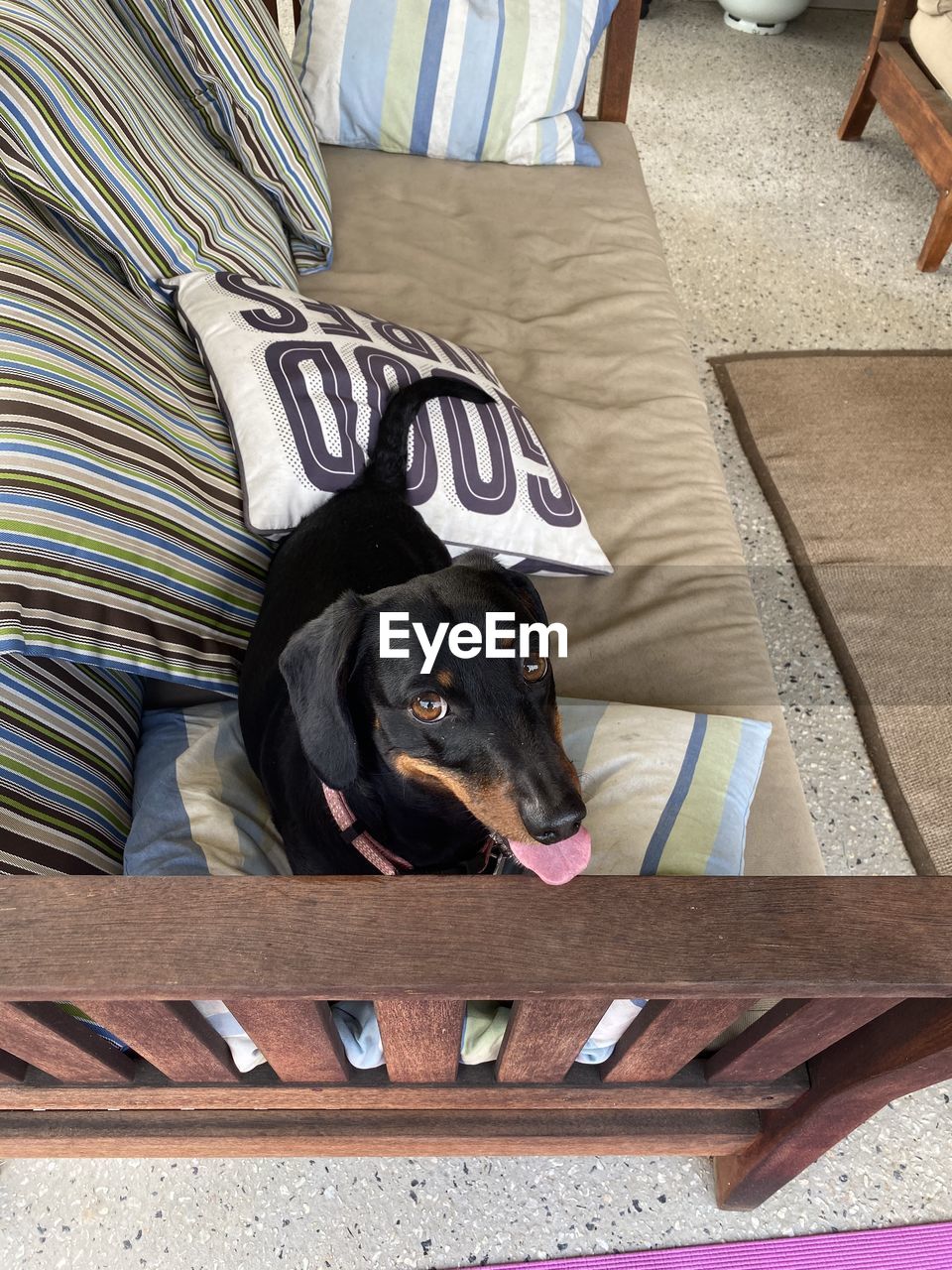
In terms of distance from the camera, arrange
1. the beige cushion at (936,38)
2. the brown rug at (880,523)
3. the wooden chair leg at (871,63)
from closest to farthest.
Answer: the brown rug at (880,523) < the beige cushion at (936,38) < the wooden chair leg at (871,63)

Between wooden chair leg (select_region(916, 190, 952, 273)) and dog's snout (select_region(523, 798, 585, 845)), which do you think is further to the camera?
wooden chair leg (select_region(916, 190, 952, 273))

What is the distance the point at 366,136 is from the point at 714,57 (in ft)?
8.00

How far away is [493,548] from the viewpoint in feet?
3.77

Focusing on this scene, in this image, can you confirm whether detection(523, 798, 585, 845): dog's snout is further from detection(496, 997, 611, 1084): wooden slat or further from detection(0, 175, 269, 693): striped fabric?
detection(0, 175, 269, 693): striped fabric

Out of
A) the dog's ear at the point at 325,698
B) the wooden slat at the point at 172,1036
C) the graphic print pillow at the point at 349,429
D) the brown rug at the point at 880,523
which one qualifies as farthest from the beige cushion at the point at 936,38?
the wooden slat at the point at 172,1036

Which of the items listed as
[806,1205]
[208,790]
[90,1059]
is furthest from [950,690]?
[90,1059]

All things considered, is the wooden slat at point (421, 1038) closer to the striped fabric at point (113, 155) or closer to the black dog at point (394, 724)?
the black dog at point (394, 724)

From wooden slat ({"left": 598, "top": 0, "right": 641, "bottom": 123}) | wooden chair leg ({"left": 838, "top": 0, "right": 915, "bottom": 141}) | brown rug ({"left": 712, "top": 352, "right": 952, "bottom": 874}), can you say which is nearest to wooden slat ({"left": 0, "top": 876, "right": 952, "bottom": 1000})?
brown rug ({"left": 712, "top": 352, "right": 952, "bottom": 874})

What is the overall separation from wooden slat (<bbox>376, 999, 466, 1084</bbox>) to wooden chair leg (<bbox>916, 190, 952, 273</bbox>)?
8.68 feet

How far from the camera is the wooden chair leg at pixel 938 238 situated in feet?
8.21

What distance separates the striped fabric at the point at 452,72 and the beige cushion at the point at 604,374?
47 millimetres

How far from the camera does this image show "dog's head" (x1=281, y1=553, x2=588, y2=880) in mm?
739

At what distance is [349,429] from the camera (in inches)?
43.0

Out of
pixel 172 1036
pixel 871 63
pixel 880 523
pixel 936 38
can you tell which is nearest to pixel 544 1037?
pixel 172 1036
